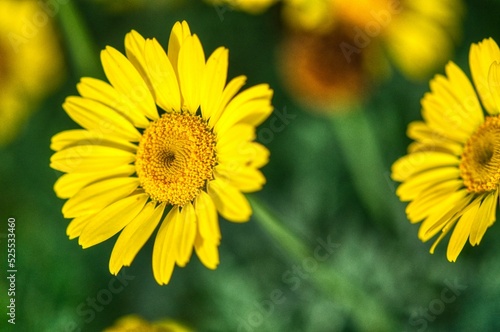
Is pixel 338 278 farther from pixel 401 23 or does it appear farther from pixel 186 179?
pixel 401 23

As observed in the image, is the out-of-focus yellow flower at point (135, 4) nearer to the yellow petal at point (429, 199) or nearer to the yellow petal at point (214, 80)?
the yellow petal at point (214, 80)

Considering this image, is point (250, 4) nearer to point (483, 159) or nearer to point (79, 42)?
point (79, 42)

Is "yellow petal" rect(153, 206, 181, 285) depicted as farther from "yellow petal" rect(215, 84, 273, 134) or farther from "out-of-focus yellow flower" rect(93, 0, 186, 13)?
"out-of-focus yellow flower" rect(93, 0, 186, 13)

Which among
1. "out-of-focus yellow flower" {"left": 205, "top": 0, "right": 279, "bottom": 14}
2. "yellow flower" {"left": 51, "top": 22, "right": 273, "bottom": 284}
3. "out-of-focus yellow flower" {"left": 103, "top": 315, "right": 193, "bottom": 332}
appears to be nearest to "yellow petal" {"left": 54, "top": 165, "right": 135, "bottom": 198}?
"yellow flower" {"left": 51, "top": 22, "right": 273, "bottom": 284}

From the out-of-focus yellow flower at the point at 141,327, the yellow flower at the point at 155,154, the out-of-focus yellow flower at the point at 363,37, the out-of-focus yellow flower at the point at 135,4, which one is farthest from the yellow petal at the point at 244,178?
the out-of-focus yellow flower at the point at 135,4

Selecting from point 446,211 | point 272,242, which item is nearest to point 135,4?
point 272,242
